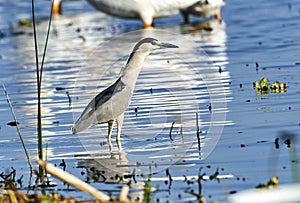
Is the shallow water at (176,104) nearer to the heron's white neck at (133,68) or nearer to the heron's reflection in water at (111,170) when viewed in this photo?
the heron's reflection in water at (111,170)

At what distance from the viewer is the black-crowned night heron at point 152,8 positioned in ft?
58.4

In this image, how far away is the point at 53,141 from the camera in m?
8.69

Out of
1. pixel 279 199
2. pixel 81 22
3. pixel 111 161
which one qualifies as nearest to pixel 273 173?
pixel 111 161

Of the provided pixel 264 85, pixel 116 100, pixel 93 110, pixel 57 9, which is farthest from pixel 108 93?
pixel 57 9

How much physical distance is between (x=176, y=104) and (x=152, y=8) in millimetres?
8115

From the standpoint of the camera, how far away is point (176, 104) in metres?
10.2

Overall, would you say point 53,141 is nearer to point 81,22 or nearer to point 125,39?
point 125,39

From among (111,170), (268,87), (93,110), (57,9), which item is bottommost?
(111,170)

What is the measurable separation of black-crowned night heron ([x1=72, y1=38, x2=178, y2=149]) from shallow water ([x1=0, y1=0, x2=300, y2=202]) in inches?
12.8

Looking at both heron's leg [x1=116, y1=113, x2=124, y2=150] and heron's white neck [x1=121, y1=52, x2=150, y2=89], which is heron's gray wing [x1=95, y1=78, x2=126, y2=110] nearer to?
heron's white neck [x1=121, y1=52, x2=150, y2=89]

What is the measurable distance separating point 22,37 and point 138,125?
386 inches

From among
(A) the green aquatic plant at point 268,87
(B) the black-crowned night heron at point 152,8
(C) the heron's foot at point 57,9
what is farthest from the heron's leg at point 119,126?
(C) the heron's foot at point 57,9

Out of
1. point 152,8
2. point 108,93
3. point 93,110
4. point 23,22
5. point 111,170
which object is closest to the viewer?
point 111,170

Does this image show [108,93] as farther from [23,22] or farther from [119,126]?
[23,22]
